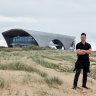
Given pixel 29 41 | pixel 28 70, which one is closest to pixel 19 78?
pixel 28 70

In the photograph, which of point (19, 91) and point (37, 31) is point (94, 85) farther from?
point (37, 31)

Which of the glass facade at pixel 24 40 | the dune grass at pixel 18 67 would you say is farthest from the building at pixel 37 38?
the dune grass at pixel 18 67

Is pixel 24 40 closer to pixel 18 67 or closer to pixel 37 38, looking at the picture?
pixel 37 38

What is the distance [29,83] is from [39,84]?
307mm

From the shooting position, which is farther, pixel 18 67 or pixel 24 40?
pixel 24 40

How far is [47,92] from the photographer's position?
20.0ft

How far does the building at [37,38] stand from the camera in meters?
72.1

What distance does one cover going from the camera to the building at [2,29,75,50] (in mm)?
72062

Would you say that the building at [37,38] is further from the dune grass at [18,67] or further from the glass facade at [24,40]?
the dune grass at [18,67]

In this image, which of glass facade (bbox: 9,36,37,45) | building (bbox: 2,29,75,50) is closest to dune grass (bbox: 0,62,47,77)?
building (bbox: 2,29,75,50)

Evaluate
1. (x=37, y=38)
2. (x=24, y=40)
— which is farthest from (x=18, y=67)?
(x=24, y=40)

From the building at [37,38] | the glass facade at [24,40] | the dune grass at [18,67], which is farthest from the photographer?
the glass facade at [24,40]

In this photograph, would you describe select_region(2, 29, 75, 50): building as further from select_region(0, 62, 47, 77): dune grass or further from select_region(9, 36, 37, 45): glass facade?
select_region(0, 62, 47, 77): dune grass

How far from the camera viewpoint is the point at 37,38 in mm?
71250
